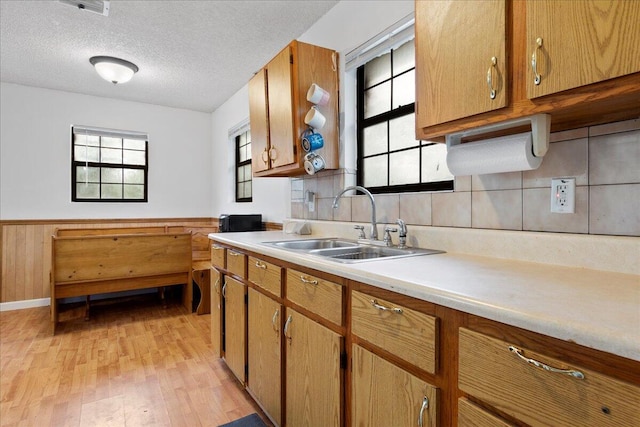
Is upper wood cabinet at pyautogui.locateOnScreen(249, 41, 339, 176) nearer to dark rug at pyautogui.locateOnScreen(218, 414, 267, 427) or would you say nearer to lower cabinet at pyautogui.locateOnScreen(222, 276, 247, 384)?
lower cabinet at pyautogui.locateOnScreen(222, 276, 247, 384)

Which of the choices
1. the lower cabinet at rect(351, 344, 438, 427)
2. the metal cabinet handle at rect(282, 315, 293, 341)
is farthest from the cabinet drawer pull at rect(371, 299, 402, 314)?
the metal cabinet handle at rect(282, 315, 293, 341)

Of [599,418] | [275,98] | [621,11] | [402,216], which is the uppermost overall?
[275,98]

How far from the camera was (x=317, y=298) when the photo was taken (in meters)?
1.26

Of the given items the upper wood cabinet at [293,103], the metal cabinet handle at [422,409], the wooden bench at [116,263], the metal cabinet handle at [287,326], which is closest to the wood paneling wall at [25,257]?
the wooden bench at [116,263]

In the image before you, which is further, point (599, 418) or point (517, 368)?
point (517, 368)

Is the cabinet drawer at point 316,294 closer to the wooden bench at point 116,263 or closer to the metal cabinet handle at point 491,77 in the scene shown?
the metal cabinet handle at point 491,77

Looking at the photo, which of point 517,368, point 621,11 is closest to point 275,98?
point 621,11

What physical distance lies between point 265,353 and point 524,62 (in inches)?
61.8

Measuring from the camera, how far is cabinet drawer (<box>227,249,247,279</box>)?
6.27 feet

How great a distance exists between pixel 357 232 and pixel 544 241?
1.00m

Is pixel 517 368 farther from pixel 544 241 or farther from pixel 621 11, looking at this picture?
pixel 621 11

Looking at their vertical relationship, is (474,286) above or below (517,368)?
above

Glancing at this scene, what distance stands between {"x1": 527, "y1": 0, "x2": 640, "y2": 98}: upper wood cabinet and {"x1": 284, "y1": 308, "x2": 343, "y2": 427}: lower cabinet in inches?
39.3

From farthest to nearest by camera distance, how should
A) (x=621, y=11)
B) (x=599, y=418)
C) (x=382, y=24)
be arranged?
(x=382, y=24) → (x=621, y=11) → (x=599, y=418)
